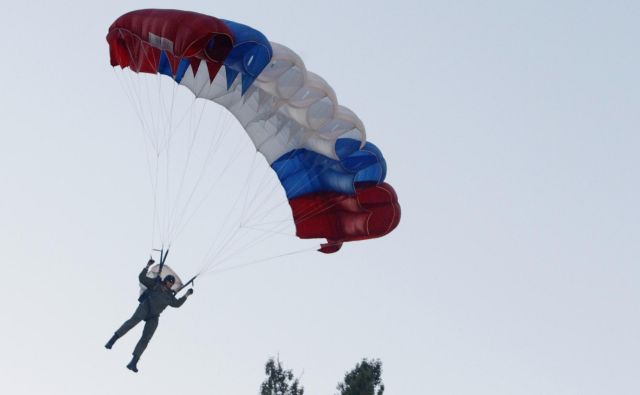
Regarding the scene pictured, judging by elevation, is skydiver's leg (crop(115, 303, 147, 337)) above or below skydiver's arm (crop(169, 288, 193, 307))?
below

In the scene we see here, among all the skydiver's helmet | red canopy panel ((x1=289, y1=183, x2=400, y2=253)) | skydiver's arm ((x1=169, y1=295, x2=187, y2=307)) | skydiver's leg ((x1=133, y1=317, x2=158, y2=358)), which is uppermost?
red canopy panel ((x1=289, y1=183, x2=400, y2=253))

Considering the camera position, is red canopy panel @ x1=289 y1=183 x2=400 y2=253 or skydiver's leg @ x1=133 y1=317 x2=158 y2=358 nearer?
skydiver's leg @ x1=133 y1=317 x2=158 y2=358

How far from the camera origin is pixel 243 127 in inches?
1404

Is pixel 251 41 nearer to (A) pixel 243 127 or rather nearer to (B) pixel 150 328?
(A) pixel 243 127

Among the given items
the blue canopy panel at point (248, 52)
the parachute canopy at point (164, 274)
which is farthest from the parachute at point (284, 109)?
the parachute canopy at point (164, 274)

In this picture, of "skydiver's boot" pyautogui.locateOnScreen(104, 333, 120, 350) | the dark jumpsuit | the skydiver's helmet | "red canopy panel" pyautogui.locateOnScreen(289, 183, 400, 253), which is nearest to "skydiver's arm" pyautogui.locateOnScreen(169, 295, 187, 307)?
the dark jumpsuit

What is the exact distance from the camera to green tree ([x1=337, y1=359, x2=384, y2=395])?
139 feet

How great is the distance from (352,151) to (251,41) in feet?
10.0

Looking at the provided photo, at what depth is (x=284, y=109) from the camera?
34.8 m

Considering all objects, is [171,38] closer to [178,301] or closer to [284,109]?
[284,109]

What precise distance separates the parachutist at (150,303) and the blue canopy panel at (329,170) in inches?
149

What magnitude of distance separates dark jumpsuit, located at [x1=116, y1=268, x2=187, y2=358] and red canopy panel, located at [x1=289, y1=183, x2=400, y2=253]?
4088 millimetres

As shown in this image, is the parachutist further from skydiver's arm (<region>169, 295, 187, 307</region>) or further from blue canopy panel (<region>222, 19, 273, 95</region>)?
blue canopy panel (<region>222, 19, 273, 95</region>)

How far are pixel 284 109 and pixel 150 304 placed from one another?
14.6 feet
